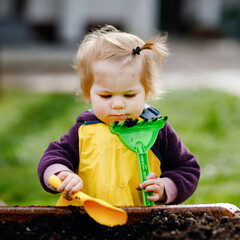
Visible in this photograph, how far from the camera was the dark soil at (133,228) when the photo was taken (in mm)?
1559

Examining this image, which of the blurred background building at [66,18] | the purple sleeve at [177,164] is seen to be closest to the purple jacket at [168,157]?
the purple sleeve at [177,164]

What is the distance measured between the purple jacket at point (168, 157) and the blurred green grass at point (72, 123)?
4.84 feet

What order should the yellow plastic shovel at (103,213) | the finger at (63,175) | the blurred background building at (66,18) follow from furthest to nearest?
the blurred background building at (66,18), the finger at (63,175), the yellow plastic shovel at (103,213)

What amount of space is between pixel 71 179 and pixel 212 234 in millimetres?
542

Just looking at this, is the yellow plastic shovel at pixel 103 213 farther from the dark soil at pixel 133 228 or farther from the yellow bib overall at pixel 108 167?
the yellow bib overall at pixel 108 167

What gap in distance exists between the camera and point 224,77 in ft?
31.2

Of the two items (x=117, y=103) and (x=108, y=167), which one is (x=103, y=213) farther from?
(x=117, y=103)

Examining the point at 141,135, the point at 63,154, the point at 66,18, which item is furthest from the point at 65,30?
the point at 141,135

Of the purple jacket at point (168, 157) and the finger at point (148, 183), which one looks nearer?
the finger at point (148, 183)

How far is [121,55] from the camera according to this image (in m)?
1.94

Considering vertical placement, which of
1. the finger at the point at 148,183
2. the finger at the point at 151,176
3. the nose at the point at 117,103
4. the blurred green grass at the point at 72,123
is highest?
the nose at the point at 117,103

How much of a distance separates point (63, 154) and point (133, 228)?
1.60ft

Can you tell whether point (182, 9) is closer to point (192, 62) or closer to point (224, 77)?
point (192, 62)

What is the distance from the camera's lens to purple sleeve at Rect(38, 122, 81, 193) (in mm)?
1952
